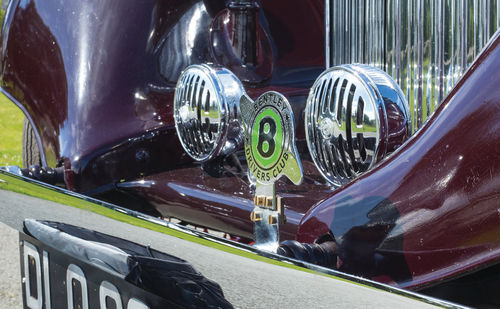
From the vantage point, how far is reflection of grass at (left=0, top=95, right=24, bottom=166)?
18.4ft

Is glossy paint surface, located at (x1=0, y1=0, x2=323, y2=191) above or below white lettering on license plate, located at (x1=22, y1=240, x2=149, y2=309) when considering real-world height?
above

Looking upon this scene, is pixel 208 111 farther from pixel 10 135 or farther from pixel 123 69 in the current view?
pixel 10 135

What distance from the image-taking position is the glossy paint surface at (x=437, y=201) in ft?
3.15

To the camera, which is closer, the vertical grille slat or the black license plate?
→ the black license plate

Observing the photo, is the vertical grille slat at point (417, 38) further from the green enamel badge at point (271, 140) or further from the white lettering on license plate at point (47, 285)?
the white lettering on license plate at point (47, 285)

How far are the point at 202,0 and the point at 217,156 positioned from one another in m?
0.50

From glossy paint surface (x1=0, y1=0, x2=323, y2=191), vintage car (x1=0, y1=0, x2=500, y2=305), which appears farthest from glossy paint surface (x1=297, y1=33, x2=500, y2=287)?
glossy paint surface (x1=0, y1=0, x2=323, y2=191)

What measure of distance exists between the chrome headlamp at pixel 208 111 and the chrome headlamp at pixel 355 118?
0.32m

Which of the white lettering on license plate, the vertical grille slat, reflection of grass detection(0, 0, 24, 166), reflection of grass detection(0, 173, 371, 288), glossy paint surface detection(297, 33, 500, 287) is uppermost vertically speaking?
the vertical grille slat

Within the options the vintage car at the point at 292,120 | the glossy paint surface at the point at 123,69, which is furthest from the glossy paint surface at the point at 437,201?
the glossy paint surface at the point at 123,69

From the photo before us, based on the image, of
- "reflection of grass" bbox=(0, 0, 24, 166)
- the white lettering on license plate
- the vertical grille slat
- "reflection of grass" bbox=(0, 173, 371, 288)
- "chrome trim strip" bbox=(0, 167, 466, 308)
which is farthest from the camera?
"reflection of grass" bbox=(0, 0, 24, 166)

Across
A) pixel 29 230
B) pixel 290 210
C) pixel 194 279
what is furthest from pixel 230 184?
pixel 194 279

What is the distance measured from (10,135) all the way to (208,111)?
5749 mm

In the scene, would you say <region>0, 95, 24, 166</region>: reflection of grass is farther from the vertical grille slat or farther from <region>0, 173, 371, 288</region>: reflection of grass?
the vertical grille slat
